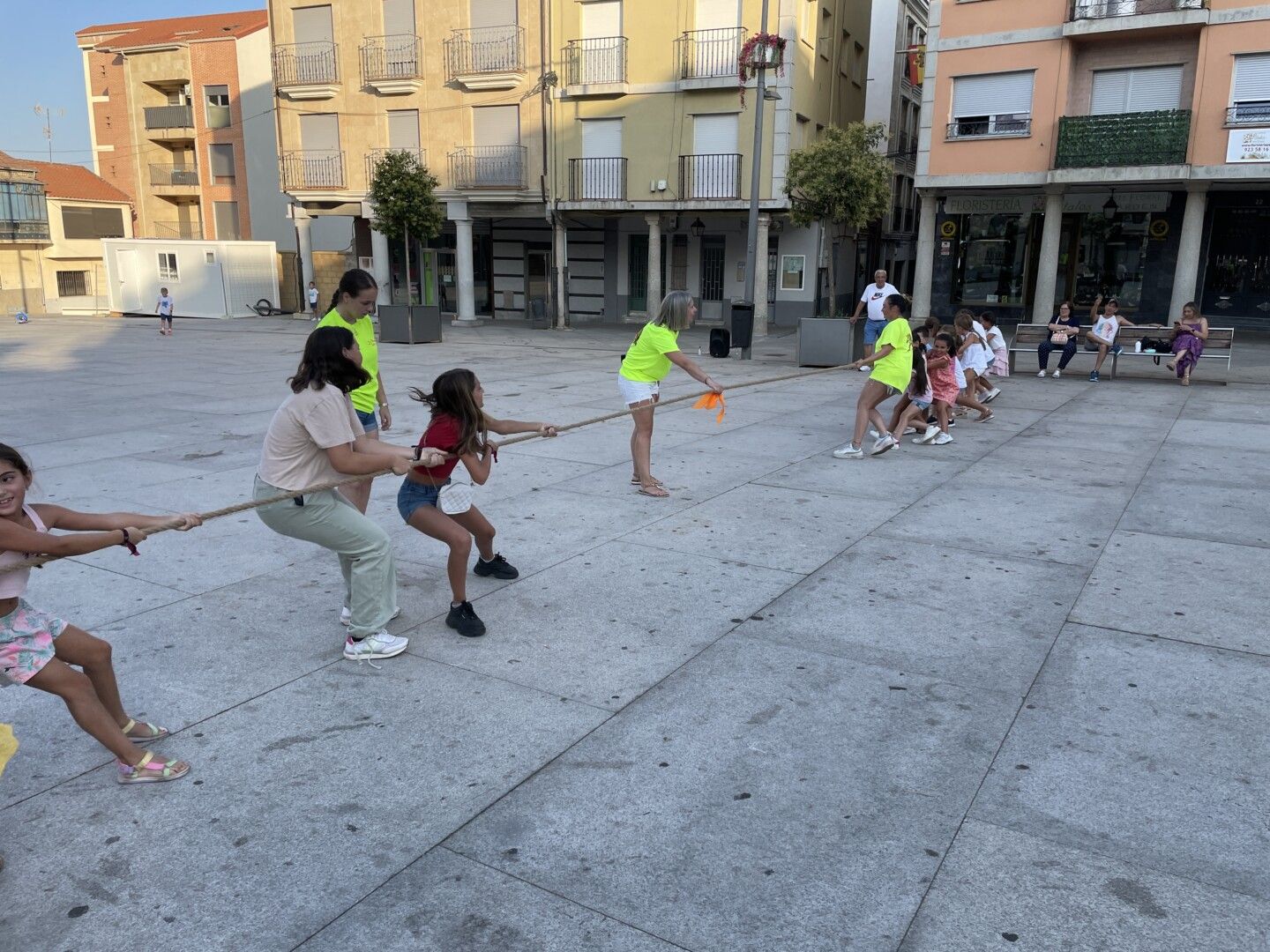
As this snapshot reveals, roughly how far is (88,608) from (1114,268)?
24948 mm

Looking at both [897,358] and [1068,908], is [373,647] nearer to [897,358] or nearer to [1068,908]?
[1068,908]

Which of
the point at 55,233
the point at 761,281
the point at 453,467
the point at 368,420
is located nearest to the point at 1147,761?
the point at 453,467

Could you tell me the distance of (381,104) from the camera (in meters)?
29.8

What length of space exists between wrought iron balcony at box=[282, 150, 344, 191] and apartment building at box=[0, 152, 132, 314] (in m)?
16.5

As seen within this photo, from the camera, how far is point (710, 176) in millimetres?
Answer: 26219

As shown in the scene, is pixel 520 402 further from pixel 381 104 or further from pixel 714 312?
pixel 381 104

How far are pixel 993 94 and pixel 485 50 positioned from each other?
1422 cm

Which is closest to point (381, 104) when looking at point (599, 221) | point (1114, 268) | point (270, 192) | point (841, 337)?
point (599, 221)

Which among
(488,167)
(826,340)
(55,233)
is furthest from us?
(55,233)

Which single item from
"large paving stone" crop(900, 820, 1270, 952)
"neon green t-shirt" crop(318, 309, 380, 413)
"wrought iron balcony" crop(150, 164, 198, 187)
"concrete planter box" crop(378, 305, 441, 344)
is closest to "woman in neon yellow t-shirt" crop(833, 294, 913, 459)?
"neon green t-shirt" crop(318, 309, 380, 413)

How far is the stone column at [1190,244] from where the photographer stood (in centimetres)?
2145

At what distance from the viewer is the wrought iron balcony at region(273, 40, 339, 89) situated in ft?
99.0

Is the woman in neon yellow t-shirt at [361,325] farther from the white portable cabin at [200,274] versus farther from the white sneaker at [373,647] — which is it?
the white portable cabin at [200,274]

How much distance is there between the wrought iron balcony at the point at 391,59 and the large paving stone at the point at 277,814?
28.5m
